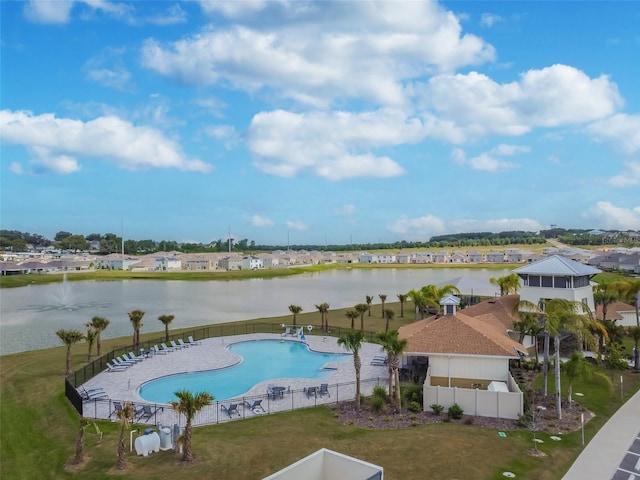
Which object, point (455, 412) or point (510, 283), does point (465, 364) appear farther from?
point (510, 283)

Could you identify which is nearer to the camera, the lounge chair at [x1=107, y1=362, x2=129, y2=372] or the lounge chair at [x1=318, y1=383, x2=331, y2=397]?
the lounge chair at [x1=318, y1=383, x2=331, y2=397]

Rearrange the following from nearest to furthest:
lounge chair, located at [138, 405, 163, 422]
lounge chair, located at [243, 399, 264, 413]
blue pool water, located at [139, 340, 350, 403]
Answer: lounge chair, located at [138, 405, 163, 422] < lounge chair, located at [243, 399, 264, 413] < blue pool water, located at [139, 340, 350, 403]

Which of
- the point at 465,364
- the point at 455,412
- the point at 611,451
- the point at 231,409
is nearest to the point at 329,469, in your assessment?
the point at 455,412

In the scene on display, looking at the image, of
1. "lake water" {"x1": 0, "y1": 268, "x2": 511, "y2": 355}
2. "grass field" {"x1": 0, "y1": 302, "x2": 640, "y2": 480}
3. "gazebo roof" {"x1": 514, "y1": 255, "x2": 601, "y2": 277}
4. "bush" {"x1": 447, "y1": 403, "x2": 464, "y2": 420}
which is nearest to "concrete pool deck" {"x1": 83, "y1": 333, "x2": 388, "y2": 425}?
"grass field" {"x1": 0, "y1": 302, "x2": 640, "y2": 480}

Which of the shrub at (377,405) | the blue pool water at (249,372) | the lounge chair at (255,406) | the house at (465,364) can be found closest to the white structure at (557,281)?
the house at (465,364)

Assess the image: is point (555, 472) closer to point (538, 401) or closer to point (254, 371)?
point (538, 401)

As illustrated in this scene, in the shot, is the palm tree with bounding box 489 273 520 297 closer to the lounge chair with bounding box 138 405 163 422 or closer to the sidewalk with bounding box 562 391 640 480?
the sidewalk with bounding box 562 391 640 480

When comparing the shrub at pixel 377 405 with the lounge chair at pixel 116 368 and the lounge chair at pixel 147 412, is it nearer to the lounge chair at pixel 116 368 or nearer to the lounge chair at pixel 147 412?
the lounge chair at pixel 147 412
